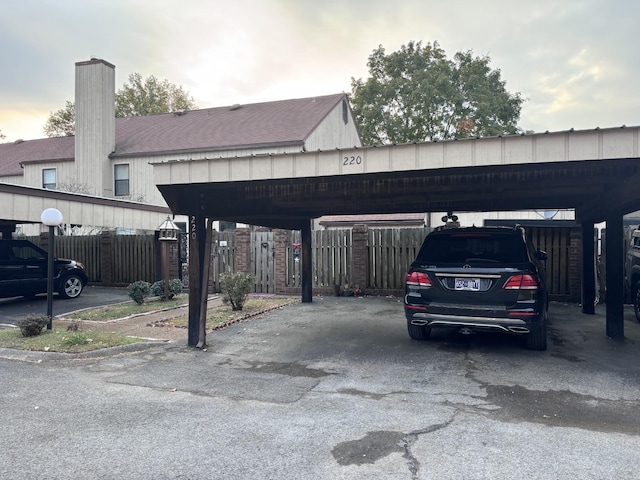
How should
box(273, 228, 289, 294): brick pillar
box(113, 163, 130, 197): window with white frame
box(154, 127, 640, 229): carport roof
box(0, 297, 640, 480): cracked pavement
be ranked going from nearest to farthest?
box(0, 297, 640, 480): cracked pavement, box(154, 127, 640, 229): carport roof, box(273, 228, 289, 294): brick pillar, box(113, 163, 130, 197): window with white frame

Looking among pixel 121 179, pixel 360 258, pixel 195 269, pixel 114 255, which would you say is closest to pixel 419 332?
pixel 195 269

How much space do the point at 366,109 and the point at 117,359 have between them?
28.3m

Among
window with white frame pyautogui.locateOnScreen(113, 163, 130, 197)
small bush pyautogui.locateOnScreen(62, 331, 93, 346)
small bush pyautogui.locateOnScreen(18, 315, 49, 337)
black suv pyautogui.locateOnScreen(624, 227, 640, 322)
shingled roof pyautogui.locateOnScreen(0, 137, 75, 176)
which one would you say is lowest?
small bush pyautogui.locateOnScreen(62, 331, 93, 346)

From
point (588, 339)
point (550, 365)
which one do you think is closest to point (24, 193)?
point (550, 365)

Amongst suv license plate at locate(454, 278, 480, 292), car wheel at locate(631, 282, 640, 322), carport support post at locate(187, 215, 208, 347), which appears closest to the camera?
suv license plate at locate(454, 278, 480, 292)

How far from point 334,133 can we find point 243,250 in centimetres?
1122

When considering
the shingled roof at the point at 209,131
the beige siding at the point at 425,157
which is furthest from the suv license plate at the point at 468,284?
the shingled roof at the point at 209,131

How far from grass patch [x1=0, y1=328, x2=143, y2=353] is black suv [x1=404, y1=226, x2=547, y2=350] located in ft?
15.0

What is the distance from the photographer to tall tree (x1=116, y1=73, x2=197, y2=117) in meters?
38.5

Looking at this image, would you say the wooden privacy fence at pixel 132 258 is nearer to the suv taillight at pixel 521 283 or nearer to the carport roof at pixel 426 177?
the carport roof at pixel 426 177

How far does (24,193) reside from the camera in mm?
11234

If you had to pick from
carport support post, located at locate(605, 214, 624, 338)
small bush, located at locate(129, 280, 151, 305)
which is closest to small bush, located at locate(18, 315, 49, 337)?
small bush, located at locate(129, 280, 151, 305)

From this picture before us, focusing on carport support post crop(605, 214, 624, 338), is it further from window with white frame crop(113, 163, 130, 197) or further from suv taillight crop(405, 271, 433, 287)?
window with white frame crop(113, 163, 130, 197)

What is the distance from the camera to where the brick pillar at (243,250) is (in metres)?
14.8
